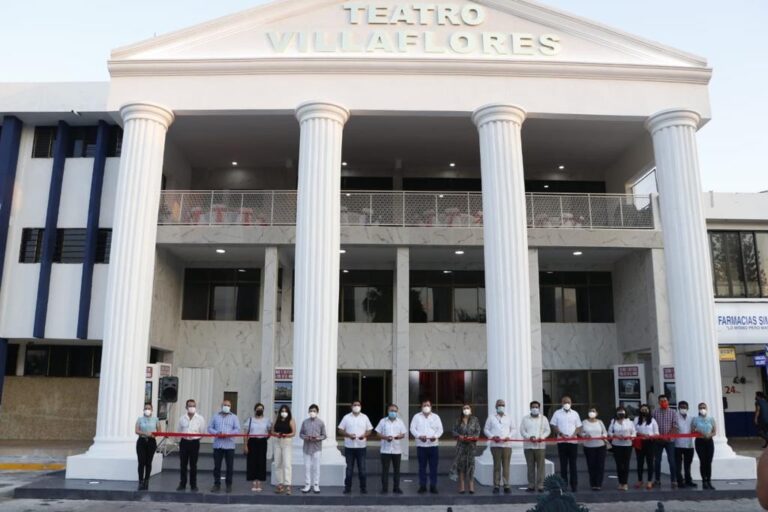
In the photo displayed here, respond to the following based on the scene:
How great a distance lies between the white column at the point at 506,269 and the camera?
13633 millimetres

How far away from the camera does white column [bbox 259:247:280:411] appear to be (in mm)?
17672

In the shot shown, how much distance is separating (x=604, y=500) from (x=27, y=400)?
60.2 ft

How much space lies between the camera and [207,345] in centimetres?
2083

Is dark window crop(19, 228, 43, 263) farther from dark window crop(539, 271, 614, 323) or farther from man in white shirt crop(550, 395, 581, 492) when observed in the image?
dark window crop(539, 271, 614, 323)

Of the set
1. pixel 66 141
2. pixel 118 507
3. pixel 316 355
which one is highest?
pixel 66 141

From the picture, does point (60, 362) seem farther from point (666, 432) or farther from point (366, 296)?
point (666, 432)

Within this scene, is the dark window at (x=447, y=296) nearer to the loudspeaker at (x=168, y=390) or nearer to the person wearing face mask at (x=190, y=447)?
the loudspeaker at (x=168, y=390)

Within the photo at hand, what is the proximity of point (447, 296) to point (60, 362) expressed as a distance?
13.1 meters

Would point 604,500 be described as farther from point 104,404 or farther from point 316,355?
point 104,404

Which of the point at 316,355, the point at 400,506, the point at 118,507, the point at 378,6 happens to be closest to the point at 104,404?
the point at 118,507

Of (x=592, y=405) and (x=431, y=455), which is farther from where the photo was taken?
(x=592, y=405)

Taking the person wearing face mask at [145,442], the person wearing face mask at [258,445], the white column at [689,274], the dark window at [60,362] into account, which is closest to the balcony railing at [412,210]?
the white column at [689,274]

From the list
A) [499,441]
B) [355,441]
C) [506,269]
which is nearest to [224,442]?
[355,441]

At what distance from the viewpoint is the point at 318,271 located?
14086mm
